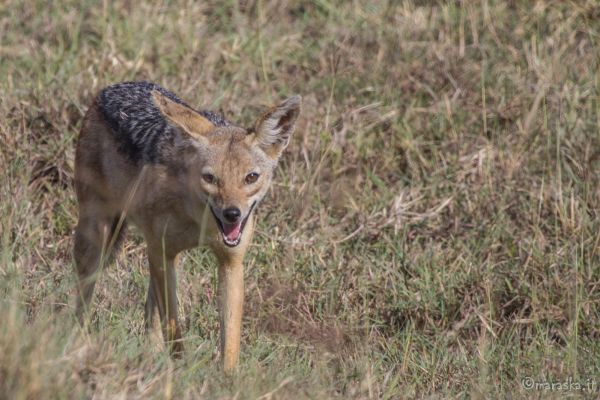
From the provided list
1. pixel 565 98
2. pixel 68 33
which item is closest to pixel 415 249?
pixel 565 98

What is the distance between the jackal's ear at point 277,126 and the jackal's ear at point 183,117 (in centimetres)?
32

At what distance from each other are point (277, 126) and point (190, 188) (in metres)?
0.64

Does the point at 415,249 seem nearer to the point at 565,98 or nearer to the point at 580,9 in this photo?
the point at 565,98

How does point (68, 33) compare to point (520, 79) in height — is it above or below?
above

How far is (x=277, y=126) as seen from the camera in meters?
6.36

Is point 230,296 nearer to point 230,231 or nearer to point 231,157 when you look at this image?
point 230,231

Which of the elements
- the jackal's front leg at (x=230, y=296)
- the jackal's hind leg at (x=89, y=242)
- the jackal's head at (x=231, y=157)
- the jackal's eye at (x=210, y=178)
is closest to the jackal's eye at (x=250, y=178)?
the jackal's head at (x=231, y=157)

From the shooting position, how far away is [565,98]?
9.27 m

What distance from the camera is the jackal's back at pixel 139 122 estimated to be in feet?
21.5

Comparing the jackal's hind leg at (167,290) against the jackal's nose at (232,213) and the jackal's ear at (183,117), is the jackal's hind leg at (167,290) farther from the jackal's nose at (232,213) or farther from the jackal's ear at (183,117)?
the jackal's ear at (183,117)

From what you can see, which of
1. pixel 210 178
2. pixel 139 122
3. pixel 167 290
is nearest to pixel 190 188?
pixel 210 178

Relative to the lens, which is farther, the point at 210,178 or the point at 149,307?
the point at 149,307

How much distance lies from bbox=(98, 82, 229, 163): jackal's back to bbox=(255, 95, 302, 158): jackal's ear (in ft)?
1.61

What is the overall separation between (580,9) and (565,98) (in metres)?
1.20
